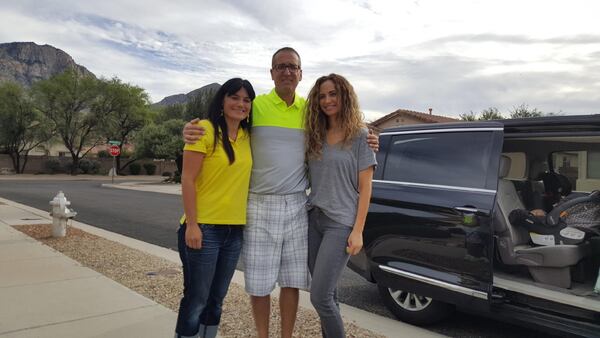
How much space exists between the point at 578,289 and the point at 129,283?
13.6ft

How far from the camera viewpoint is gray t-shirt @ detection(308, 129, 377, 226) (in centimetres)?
277

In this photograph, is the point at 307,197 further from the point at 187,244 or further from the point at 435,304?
the point at 435,304

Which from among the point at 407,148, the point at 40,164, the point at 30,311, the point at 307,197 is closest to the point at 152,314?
the point at 30,311

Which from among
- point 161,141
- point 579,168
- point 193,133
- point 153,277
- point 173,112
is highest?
point 173,112

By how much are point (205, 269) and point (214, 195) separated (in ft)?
1.42

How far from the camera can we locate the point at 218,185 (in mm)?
2730

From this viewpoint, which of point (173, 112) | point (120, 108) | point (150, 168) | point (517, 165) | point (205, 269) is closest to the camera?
point (205, 269)

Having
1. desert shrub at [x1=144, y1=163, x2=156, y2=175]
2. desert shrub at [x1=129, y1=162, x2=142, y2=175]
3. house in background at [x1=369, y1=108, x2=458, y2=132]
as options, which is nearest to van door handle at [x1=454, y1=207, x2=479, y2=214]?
house in background at [x1=369, y1=108, x2=458, y2=132]

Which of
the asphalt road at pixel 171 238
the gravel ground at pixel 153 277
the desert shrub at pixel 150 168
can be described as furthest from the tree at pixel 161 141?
the gravel ground at pixel 153 277

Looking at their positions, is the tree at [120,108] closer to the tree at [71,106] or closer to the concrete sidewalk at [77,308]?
the tree at [71,106]

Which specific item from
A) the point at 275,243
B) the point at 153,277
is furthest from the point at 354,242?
the point at 153,277

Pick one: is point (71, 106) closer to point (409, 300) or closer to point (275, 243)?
point (409, 300)

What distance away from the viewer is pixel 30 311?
4.01 meters

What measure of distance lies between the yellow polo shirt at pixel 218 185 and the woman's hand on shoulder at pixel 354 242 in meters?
0.65
